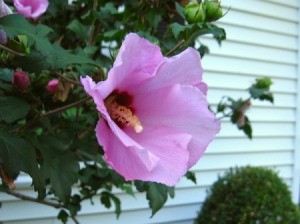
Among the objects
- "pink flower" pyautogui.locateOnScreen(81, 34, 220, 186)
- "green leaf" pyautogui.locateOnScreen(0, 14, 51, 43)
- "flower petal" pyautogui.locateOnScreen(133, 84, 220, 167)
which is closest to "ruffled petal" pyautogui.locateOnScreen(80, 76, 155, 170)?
"pink flower" pyautogui.locateOnScreen(81, 34, 220, 186)

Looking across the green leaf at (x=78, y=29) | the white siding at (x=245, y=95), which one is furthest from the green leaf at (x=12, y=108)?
the white siding at (x=245, y=95)

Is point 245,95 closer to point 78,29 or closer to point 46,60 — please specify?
point 78,29

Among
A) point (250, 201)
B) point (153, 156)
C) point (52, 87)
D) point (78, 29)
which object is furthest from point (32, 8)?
point (250, 201)

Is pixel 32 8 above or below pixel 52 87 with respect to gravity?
above

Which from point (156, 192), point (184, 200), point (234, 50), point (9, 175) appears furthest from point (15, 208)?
point (234, 50)

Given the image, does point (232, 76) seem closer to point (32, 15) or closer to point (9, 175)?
point (32, 15)

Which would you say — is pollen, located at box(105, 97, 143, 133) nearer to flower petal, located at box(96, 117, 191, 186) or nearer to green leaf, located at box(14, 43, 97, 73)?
flower petal, located at box(96, 117, 191, 186)
